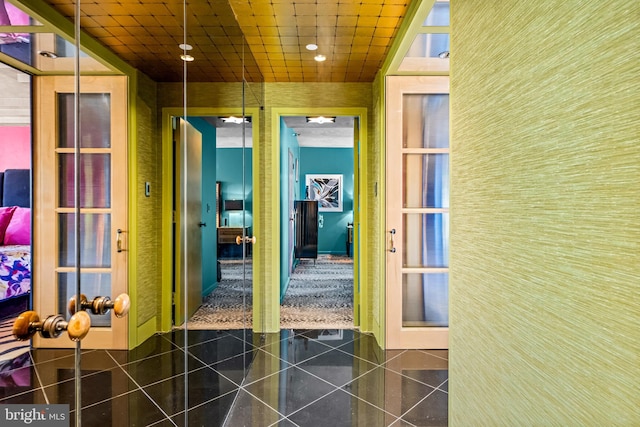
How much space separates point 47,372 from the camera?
2.25ft

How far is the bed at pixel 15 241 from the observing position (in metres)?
0.58

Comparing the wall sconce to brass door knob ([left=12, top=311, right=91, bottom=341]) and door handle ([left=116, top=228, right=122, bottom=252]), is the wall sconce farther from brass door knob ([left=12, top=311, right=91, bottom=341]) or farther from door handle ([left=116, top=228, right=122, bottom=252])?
brass door knob ([left=12, top=311, right=91, bottom=341])

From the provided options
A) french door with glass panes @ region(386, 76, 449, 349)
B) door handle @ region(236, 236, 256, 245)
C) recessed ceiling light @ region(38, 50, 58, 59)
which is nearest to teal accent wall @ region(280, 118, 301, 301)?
door handle @ region(236, 236, 256, 245)

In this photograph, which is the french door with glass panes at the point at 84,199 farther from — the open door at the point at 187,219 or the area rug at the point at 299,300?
the area rug at the point at 299,300

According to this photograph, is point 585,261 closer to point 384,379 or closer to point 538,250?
point 538,250

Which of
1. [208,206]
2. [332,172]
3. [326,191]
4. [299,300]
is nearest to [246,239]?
[208,206]

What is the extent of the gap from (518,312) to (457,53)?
903mm

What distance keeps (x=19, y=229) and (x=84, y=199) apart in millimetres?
156

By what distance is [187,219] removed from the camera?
1522 mm

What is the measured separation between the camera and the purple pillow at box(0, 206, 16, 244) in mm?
575

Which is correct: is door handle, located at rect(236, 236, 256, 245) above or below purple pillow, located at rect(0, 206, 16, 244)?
below

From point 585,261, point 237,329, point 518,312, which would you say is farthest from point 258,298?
point 585,261

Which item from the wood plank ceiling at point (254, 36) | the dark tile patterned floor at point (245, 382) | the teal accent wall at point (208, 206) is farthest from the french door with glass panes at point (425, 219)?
the teal accent wall at point (208, 206)

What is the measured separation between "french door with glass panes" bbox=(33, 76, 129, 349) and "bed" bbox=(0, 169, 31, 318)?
0.06ft
